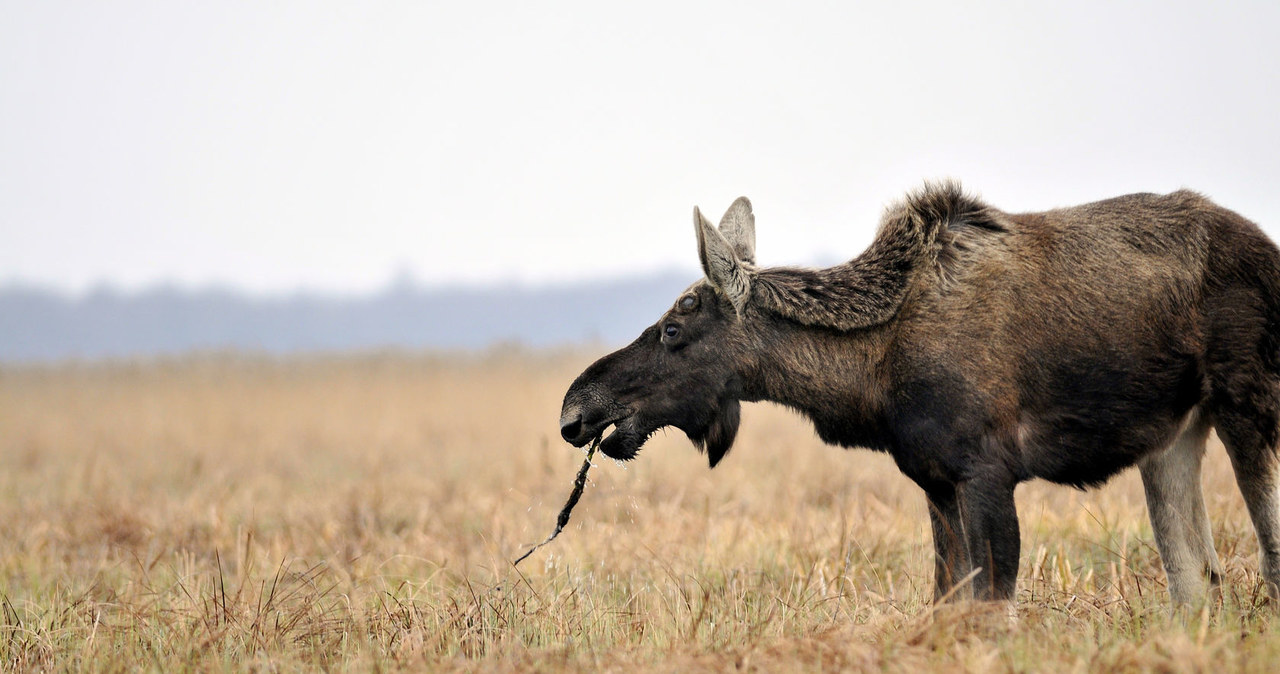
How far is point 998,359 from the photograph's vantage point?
4906mm

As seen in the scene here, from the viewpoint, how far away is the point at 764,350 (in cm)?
536

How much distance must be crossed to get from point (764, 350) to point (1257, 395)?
2.27m

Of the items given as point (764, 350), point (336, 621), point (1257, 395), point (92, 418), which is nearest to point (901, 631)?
point (764, 350)

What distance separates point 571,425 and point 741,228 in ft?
4.88

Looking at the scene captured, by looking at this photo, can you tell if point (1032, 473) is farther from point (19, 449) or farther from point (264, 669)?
point (19, 449)

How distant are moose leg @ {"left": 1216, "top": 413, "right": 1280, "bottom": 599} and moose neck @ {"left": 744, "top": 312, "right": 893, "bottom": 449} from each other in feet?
5.26

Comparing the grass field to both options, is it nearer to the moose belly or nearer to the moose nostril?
the moose belly

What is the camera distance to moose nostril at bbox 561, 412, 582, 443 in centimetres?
543

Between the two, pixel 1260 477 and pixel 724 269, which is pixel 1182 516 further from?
pixel 724 269

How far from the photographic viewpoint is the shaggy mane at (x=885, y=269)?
5164mm

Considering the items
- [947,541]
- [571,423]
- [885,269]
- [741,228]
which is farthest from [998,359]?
[571,423]

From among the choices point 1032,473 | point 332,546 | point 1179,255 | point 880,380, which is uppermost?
point 1179,255

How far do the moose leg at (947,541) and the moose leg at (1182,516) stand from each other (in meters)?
1.07

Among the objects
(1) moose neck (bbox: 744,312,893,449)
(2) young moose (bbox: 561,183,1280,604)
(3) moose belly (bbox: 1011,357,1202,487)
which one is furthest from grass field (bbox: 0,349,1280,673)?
(1) moose neck (bbox: 744,312,893,449)
